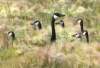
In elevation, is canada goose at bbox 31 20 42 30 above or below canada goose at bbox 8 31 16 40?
above

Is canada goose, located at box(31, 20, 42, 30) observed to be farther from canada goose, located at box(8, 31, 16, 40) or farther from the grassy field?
canada goose, located at box(8, 31, 16, 40)

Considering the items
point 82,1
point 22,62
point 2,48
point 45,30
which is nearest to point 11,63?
point 22,62

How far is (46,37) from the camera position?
19016 mm

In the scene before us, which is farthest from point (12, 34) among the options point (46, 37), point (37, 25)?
point (37, 25)

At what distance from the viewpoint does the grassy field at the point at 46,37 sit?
16.2 metres

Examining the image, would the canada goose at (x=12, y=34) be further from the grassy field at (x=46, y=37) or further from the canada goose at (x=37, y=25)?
the canada goose at (x=37, y=25)

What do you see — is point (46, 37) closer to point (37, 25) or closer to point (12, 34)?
point (37, 25)

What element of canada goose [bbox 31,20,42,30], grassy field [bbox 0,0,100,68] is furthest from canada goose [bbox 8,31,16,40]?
canada goose [bbox 31,20,42,30]

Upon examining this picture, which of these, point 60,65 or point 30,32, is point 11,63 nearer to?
point 60,65

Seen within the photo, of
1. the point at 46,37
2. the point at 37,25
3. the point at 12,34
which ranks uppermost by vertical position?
the point at 37,25

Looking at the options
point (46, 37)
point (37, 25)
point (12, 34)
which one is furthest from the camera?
point (37, 25)

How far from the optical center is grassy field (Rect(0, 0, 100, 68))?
16234 millimetres

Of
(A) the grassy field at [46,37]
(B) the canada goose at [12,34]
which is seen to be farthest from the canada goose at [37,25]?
(B) the canada goose at [12,34]

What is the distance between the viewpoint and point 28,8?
934 inches
